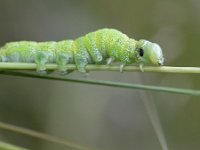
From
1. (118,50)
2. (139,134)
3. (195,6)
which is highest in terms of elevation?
(195,6)

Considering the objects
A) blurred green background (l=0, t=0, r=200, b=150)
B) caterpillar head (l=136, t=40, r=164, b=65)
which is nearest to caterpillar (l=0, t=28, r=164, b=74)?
caterpillar head (l=136, t=40, r=164, b=65)

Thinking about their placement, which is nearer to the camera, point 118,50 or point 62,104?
point 118,50

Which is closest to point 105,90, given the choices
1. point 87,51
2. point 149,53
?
point 87,51

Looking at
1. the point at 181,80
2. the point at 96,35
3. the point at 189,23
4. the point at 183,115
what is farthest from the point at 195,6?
the point at 96,35

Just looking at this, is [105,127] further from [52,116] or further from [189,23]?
[189,23]

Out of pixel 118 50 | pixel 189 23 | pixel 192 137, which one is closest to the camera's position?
pixel 118 50

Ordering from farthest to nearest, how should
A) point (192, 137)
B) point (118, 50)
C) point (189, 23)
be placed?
point (189, 23) → point (192, 137) → point (118, 50)

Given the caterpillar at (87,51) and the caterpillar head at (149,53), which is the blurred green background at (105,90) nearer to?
the caterpillar at (87,51)
